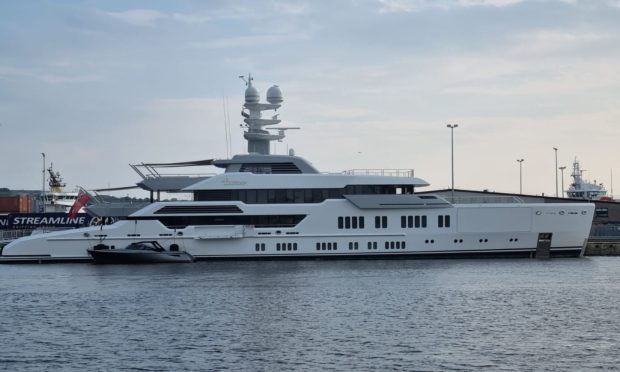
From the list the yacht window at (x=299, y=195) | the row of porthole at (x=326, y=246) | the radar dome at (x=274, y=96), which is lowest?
the row of porthole at (x=326, y=246)

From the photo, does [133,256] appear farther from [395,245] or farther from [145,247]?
[395,245]

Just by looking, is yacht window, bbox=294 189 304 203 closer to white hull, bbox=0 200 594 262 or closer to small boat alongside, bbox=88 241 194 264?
white hull, bbox=0 200 594 262

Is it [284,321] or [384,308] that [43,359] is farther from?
[384,308]

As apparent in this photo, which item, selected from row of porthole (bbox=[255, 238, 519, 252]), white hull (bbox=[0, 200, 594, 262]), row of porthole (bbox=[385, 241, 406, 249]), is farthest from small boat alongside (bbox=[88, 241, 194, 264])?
row of porthole (bbox=[385, 241, 406, 249])

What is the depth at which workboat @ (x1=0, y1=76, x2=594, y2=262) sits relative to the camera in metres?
49.4

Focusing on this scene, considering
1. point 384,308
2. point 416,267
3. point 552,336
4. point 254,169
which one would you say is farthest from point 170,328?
point 254,169

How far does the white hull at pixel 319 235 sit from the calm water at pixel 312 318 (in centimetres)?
262

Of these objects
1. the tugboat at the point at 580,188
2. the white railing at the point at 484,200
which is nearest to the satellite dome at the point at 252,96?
the white railing at the point at 484,200

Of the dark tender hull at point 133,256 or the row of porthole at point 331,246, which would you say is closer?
the dark tender hull at point 133,256

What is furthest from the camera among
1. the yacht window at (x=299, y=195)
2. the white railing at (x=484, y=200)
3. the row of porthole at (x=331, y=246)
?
the white railing at (x=484, y=200)

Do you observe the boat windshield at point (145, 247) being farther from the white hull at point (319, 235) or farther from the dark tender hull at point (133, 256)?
the white hull at point (319, 235)

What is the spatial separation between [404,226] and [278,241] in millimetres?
6878

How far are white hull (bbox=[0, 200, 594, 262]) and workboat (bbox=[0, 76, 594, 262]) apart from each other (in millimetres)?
54

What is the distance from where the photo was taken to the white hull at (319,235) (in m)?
49.4
